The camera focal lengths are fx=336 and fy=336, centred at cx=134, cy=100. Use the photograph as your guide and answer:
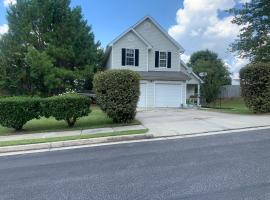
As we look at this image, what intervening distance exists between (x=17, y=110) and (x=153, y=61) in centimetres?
1729

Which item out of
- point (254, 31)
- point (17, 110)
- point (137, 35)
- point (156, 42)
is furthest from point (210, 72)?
point (17, 110)

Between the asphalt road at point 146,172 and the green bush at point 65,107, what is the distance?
14.7 feet

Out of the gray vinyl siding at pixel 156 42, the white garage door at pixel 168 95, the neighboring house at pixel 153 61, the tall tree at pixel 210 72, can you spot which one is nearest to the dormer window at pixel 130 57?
the neighboring house at pixel 153 61

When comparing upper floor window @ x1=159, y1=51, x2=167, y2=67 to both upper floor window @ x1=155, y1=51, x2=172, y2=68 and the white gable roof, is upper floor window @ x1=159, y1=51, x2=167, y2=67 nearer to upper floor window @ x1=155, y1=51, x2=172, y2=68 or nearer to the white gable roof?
upper floor window @ x1=155, y1=51, x2=172, y2=68

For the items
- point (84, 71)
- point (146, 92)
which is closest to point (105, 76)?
point (146, 92)

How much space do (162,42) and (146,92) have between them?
5396 mm

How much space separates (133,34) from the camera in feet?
93.4

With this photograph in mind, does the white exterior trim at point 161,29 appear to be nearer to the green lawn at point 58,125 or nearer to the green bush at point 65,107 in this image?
the green lawn at point 58,125

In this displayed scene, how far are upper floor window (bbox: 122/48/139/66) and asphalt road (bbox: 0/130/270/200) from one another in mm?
18718

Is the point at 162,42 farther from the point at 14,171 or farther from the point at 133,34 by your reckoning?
the point at 14,171

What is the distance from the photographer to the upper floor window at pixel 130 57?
93.2 feet

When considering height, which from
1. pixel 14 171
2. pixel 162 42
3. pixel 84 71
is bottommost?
pixel 14 171

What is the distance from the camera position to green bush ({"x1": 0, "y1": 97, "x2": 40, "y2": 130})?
13906mm

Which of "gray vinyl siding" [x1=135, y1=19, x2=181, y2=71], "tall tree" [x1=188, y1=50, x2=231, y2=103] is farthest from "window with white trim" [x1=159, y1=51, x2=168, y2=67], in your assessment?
"tall tree" [x1=188, y1=50, x2=231, y2=103]
